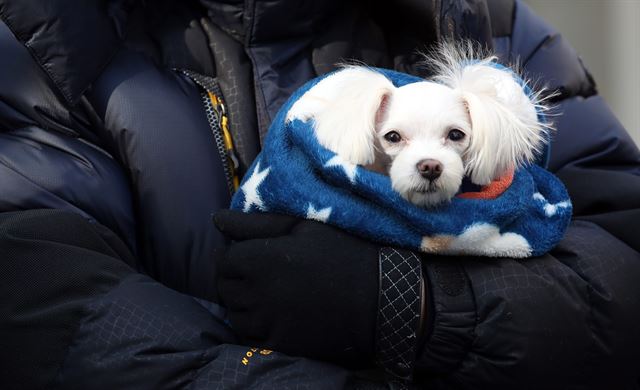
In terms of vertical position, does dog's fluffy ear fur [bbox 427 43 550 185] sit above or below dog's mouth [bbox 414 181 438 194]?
above

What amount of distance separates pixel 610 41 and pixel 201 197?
1487 mm

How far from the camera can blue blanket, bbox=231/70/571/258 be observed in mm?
796

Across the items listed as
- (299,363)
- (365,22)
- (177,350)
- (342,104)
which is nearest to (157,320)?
(177,350)

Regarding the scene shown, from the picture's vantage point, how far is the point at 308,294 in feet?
2.51

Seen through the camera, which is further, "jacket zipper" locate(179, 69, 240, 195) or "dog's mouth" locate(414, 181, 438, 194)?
"jacket zipper" locate(179, 69, 240, 195)

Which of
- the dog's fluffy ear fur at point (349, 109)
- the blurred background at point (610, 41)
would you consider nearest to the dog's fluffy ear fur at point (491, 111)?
the dog's fluffy ear fur at point (349, 109)

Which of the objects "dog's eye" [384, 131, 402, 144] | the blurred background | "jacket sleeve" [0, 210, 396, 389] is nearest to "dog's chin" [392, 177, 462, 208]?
"dog's eye" [384, 131, 402, 144]

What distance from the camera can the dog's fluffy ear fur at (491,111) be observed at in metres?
0.85

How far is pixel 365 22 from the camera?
1.11 meters

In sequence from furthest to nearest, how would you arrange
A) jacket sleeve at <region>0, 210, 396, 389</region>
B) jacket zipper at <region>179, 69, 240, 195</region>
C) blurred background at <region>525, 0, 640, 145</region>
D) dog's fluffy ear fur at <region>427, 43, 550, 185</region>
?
blurred background at <region>525, 0, 640, 145</region>, jacket zipper at <region>179, 69, 240, 195</region>, dog's fluffy ear fur at <region>427, 43, 550, 185</region>, jacket sleeve at <region>0, 210, 396, 389</region>

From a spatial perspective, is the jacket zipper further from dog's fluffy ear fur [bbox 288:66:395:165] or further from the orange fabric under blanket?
the orange fabric under blanket

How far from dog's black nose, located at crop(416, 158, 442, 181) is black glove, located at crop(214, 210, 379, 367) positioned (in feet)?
0.34

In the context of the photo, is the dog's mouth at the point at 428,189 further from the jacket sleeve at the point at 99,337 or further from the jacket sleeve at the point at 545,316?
the jacket sleeve at the point at 99,337

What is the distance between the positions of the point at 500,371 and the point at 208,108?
1.75 feet
